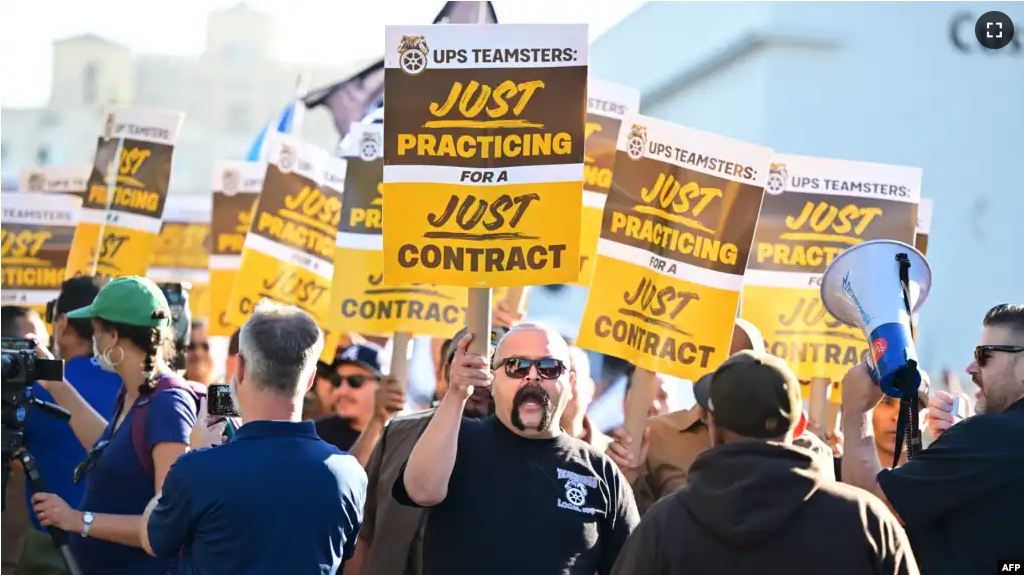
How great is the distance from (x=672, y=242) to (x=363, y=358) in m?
1.53

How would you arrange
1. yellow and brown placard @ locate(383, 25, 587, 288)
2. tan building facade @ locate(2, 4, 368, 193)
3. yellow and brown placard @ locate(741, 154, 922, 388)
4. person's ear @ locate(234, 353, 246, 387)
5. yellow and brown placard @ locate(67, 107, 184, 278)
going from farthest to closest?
tan building facade @ locate(2, 4, 368, 193)
yellow and brown placard @ locate(67, 107, 184, 278)
yellow and brown placard @ locate(741, 154, 922, 388)
yellow and brown placard @ locate(383, 25, 587, 288)
person's ear @ locate(234, 353, 246, 387)

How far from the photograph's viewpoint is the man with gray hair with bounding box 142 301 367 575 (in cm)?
412

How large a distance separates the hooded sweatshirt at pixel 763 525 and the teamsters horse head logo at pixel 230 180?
8146 mm

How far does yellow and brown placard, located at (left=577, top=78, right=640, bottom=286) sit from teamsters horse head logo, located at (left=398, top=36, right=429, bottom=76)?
3.28m

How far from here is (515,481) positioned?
191 inches

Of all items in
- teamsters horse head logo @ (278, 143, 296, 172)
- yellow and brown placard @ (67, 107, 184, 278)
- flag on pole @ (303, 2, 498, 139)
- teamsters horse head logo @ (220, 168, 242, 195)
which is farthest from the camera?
teamsters horse head logo @ (220, 168, 242, 195)

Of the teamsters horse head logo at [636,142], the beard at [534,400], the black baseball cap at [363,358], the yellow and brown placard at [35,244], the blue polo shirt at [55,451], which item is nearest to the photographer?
the beard at [534,400]

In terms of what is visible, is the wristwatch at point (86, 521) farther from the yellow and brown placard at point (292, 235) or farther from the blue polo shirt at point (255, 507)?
the yellow and brown placard at point (292, 235)

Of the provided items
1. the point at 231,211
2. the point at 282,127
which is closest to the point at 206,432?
the point at 231,211

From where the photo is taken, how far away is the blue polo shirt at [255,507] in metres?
4.12

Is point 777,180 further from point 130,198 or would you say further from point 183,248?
point 183,248

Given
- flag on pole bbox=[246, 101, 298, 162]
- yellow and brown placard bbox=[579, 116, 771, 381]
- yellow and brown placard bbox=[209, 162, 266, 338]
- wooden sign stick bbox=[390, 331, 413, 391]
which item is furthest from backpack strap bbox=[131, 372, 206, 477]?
flag on pole bbox=[246, 101, 298, 162]

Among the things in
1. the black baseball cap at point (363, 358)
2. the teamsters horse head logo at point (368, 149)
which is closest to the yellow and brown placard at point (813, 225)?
the teamsters horse head logo at point (368, 149)

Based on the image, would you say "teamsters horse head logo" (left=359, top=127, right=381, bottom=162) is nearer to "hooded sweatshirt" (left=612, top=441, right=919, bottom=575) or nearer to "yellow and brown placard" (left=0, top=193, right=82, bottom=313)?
"yellow and brown placard" (left=0, top=193, right=82, bottom=313)
